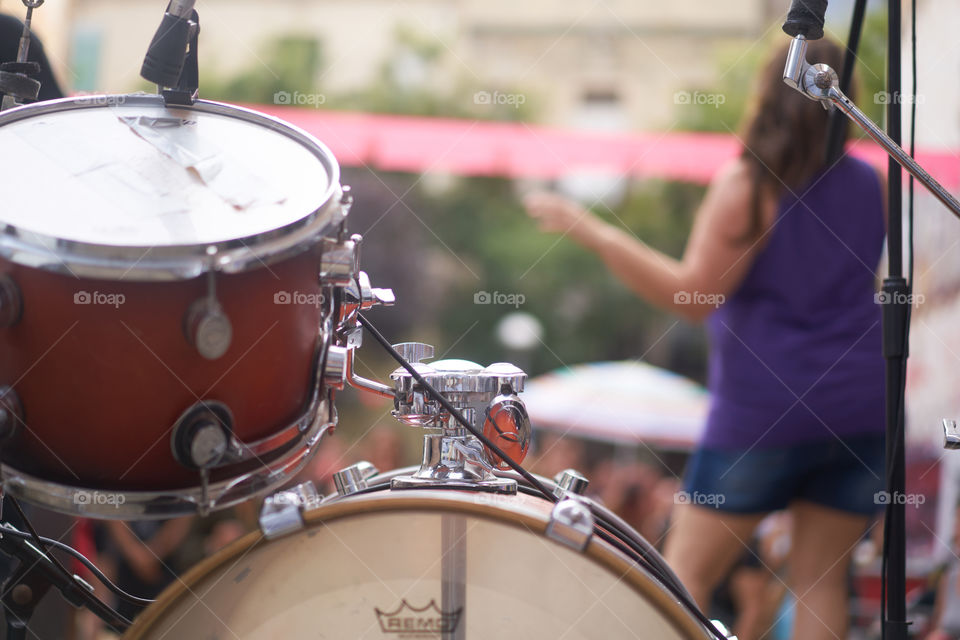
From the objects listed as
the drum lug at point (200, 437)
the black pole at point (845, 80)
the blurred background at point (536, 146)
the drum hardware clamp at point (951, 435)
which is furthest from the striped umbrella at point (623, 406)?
the drum lug at point (200, 437)

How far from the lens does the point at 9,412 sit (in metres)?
0.95

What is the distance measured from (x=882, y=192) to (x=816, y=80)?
0.97 meters

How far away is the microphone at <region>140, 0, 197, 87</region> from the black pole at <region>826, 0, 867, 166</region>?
3.21ft

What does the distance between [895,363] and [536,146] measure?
4247 mm

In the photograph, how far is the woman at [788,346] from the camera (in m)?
1.86

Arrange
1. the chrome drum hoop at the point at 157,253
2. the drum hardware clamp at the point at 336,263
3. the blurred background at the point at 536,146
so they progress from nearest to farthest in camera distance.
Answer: the chrome drum hoop at the point at 157,253 < the drum hardware clamp at the point at 336,263 < the blurred background at the point at 536,146

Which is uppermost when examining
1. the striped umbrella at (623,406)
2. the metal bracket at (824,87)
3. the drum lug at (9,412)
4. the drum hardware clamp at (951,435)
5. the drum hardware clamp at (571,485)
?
the metal bracket at (824,87)

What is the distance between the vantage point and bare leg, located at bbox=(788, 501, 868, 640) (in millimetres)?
1819

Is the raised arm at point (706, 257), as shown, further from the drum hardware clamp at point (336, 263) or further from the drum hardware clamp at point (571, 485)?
the drum hardware clamp at point (336, 263)

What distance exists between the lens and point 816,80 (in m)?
1.13
